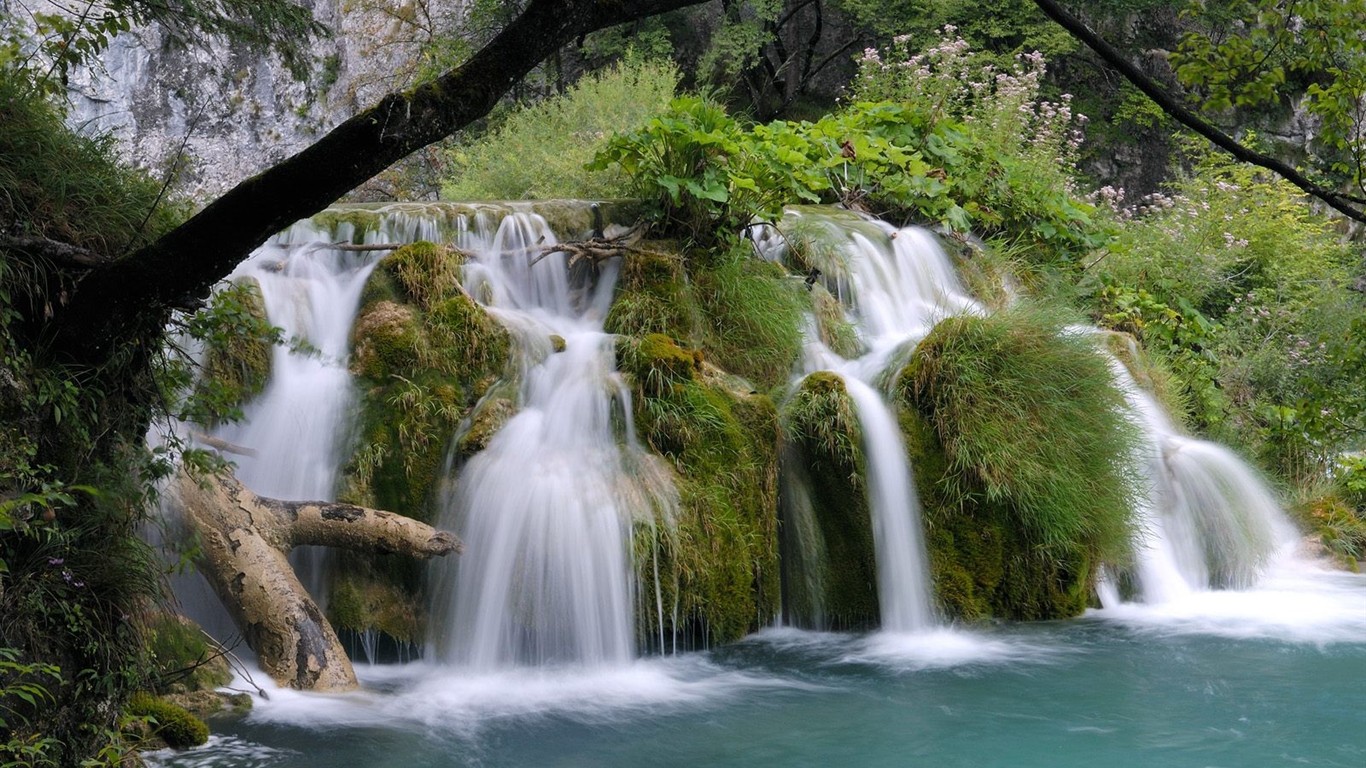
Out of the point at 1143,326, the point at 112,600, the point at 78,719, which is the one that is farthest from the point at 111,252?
the point at 1143,326

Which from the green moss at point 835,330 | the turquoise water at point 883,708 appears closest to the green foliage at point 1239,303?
the green moss at point 835,330

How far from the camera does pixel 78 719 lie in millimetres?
3150

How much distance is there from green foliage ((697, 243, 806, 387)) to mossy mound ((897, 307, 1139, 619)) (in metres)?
0.84

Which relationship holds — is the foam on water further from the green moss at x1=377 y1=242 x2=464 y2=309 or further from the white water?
the green moss at x1=377 y1=242 x2=464 y2=309

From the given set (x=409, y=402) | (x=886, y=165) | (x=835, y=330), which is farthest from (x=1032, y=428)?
(x=886, y=165)

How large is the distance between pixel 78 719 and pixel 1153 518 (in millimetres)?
6391

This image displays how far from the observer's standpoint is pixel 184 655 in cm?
462

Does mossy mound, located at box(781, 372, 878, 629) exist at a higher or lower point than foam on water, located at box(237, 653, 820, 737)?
higher

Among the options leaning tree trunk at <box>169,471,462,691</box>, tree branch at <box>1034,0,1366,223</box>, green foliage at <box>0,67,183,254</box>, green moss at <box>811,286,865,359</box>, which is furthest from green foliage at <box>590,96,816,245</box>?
tree branch at <box>1034,0,1366,223</box>

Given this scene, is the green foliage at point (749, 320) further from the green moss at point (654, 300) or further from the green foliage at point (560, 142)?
the green foliage at point (560, 142)

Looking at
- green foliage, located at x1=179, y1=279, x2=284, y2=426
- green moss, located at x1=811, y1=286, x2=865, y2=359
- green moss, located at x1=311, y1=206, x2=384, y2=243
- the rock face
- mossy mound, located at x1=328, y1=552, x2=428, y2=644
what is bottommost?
mossy mound, located at x1=328, y1=552, x2=428, y2=644

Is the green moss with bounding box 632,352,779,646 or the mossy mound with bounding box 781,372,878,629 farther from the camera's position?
the mossy mound with bounding box 781,372,878,629

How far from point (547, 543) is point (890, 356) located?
2840 mm

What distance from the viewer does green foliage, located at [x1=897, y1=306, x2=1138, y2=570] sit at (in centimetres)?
646
